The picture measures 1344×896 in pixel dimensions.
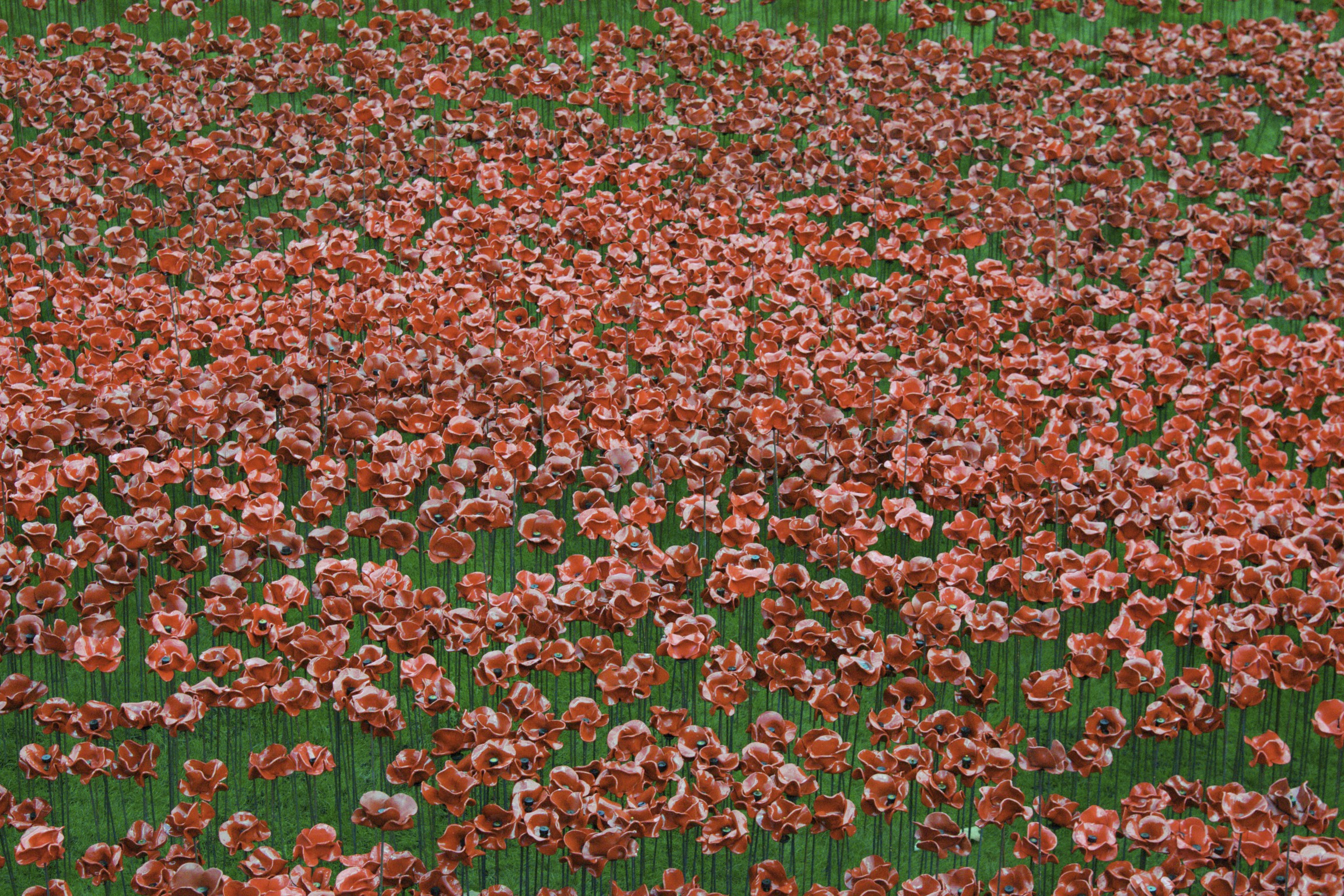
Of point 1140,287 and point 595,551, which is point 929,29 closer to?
point 1140,287

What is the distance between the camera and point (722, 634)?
5.42m

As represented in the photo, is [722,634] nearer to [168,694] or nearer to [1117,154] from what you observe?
[168,694]

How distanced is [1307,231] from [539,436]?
5936 millimetres

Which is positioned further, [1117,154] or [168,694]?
[1117,154]

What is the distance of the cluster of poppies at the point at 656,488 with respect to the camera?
3924mm

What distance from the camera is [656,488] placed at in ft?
17.1

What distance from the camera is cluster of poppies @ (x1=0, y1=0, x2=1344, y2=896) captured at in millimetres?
3924

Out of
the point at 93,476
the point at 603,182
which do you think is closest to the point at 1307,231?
the point at 603,182

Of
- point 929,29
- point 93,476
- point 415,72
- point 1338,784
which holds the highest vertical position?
point 929,29

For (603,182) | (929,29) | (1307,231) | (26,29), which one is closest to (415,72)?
(603,182)

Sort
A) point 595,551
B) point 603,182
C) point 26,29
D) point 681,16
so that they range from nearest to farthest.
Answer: point 595,551, point 603,182, point 26,29, point 681,16

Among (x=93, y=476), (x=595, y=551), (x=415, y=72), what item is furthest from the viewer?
(x=415, y=72)

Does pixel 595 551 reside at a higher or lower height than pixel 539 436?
lower

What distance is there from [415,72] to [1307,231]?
21.5 ft
